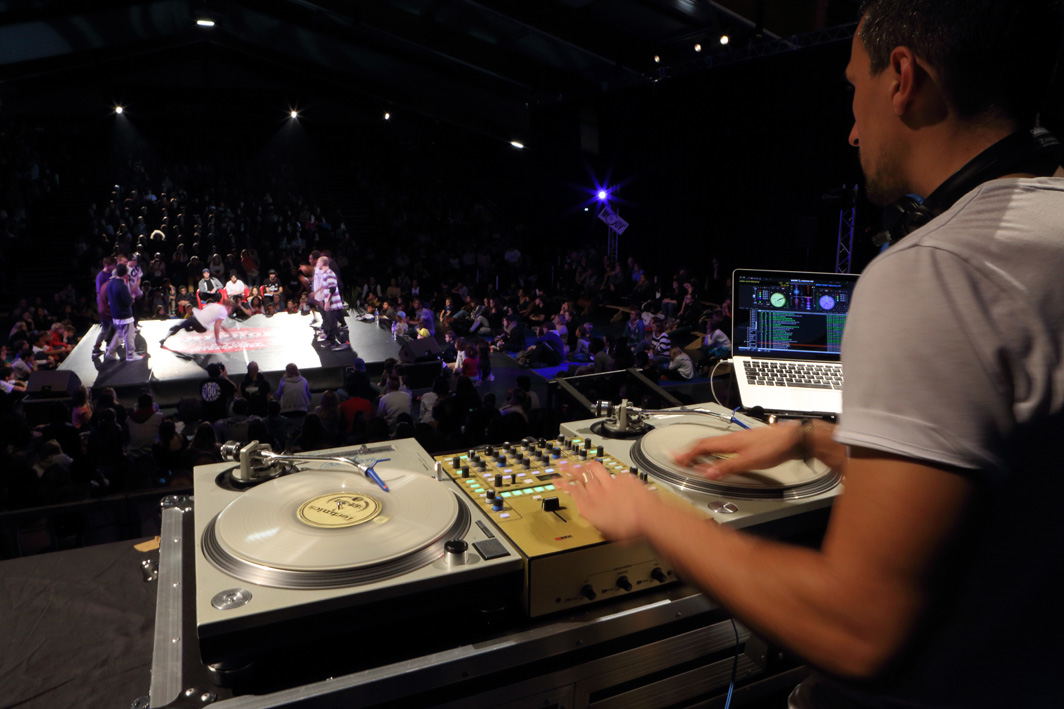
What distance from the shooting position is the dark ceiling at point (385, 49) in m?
11.0

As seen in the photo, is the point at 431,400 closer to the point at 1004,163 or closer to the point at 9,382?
the point at 9,382

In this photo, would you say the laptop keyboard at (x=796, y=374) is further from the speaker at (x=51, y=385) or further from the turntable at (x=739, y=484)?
the speaker at (x=51, y=385)

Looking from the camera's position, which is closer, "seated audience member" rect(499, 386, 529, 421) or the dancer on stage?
"seated audience member" rect(499, 386, 529, 421)

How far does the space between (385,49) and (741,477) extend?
57.7 ft

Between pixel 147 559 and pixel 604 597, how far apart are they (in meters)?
1.15

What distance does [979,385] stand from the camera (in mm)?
570

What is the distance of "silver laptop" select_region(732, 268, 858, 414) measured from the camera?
243 centimetres

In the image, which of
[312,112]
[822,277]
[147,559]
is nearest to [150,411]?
[147,559]

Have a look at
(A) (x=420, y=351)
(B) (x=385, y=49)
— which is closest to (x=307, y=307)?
(A) (x=420, y=351)

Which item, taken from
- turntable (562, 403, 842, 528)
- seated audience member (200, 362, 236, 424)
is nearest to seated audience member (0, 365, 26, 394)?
seated audience member (200, 362, 236, 424)

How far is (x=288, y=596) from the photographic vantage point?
103 centimetres

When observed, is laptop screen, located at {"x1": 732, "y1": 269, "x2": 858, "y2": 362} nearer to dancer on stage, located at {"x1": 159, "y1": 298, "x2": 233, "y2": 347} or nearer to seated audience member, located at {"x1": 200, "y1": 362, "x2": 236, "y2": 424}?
seated audience member, located at {"x1": 200, "y1": 362, "x2": 236, "y2": 424}

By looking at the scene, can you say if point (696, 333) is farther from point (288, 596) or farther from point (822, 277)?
point (288, 596)

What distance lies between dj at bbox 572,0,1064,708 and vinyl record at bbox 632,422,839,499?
25.4 inches
